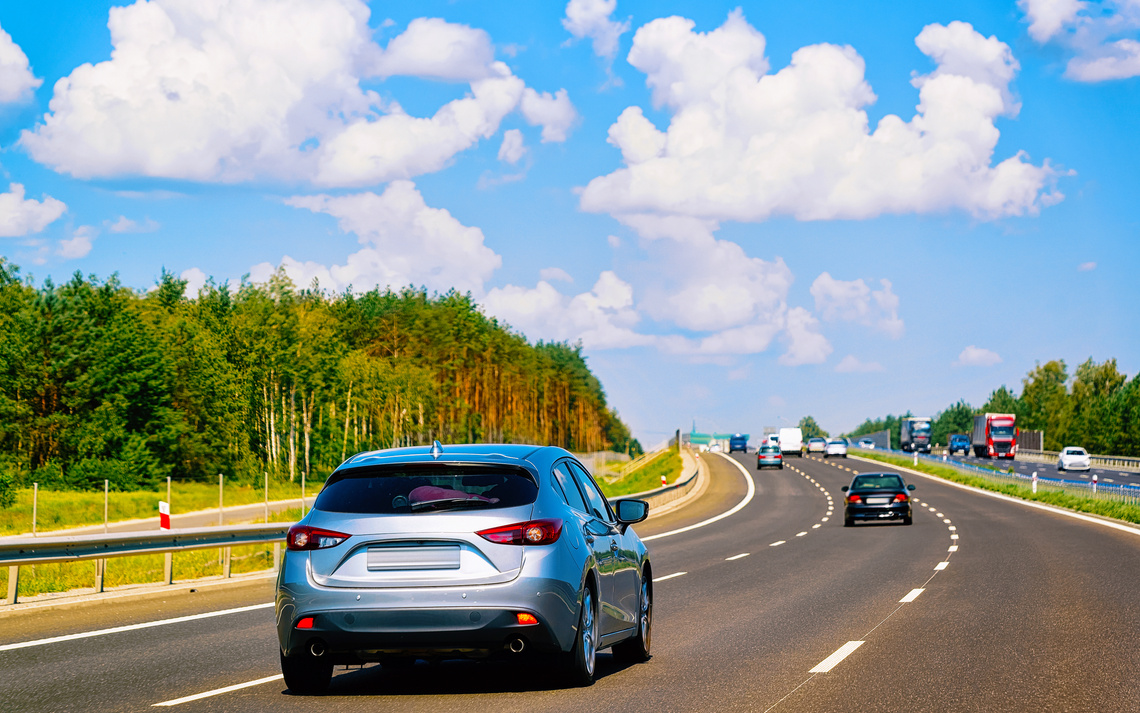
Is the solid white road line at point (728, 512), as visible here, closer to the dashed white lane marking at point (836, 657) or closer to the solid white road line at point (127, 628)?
the solid white road line at point (127, 628)

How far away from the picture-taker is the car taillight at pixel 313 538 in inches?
309

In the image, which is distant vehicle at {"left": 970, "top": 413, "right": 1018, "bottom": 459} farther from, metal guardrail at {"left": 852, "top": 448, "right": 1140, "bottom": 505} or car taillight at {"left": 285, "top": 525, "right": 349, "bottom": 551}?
car taillight at {"left": 285, "top": 525, "right": 349, "bottom": 551}

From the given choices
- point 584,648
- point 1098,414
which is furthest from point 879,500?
point 1098,414

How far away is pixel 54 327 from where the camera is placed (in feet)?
229

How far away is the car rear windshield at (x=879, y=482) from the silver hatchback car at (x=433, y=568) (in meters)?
28.1

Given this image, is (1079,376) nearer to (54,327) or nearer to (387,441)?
(387,441)

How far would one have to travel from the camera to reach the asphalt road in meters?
8.19

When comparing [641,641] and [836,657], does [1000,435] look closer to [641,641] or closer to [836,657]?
[836,657]

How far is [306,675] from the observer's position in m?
8.33

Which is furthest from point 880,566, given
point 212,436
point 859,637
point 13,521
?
point 212,436

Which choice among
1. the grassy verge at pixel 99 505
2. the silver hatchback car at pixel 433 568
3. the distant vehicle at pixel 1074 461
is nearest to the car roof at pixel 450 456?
the silver hatchback car at pixel 433 568

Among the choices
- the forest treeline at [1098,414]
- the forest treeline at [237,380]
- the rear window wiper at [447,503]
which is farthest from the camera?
the forest treeline at [1098,414]

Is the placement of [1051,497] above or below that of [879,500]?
below

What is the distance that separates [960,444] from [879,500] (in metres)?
97.0
